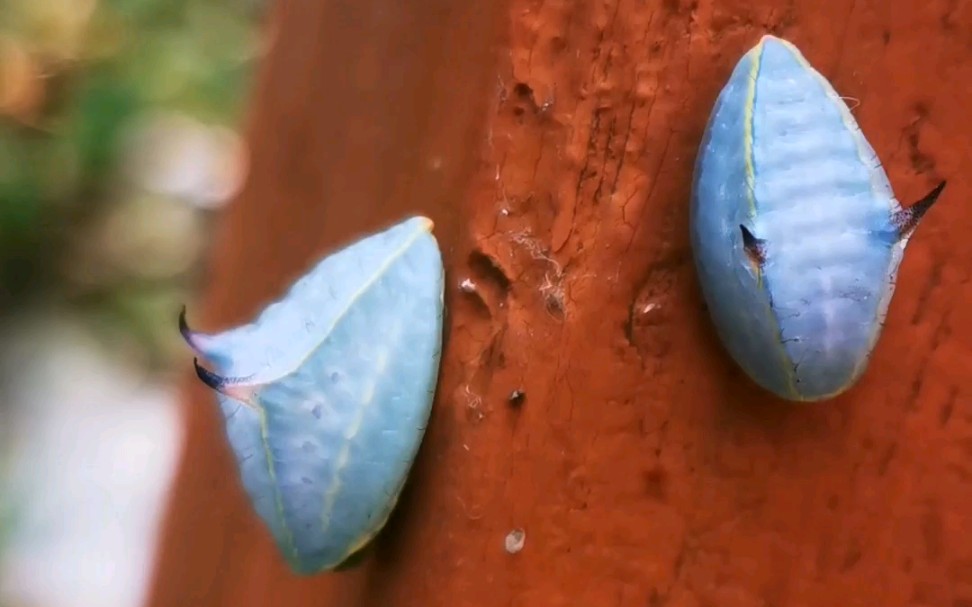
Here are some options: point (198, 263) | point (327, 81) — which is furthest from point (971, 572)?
point (198, 263)

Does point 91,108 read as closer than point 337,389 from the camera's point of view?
No

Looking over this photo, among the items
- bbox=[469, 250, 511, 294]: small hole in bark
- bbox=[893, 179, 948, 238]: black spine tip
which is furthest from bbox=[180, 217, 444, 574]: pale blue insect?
bbox=[893, 179, 948, 238]: black spine tip

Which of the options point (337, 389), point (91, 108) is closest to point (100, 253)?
point (91, 108)

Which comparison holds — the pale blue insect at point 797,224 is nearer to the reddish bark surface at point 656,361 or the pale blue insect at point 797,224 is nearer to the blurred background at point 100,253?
the reddish bark surface at point 656,361

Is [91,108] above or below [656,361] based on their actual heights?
below

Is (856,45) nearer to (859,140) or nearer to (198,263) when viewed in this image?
(859,140)

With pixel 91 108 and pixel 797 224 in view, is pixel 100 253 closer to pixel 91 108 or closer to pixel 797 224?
pixel 91 108

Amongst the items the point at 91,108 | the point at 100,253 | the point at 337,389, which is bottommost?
the point at 100,253
